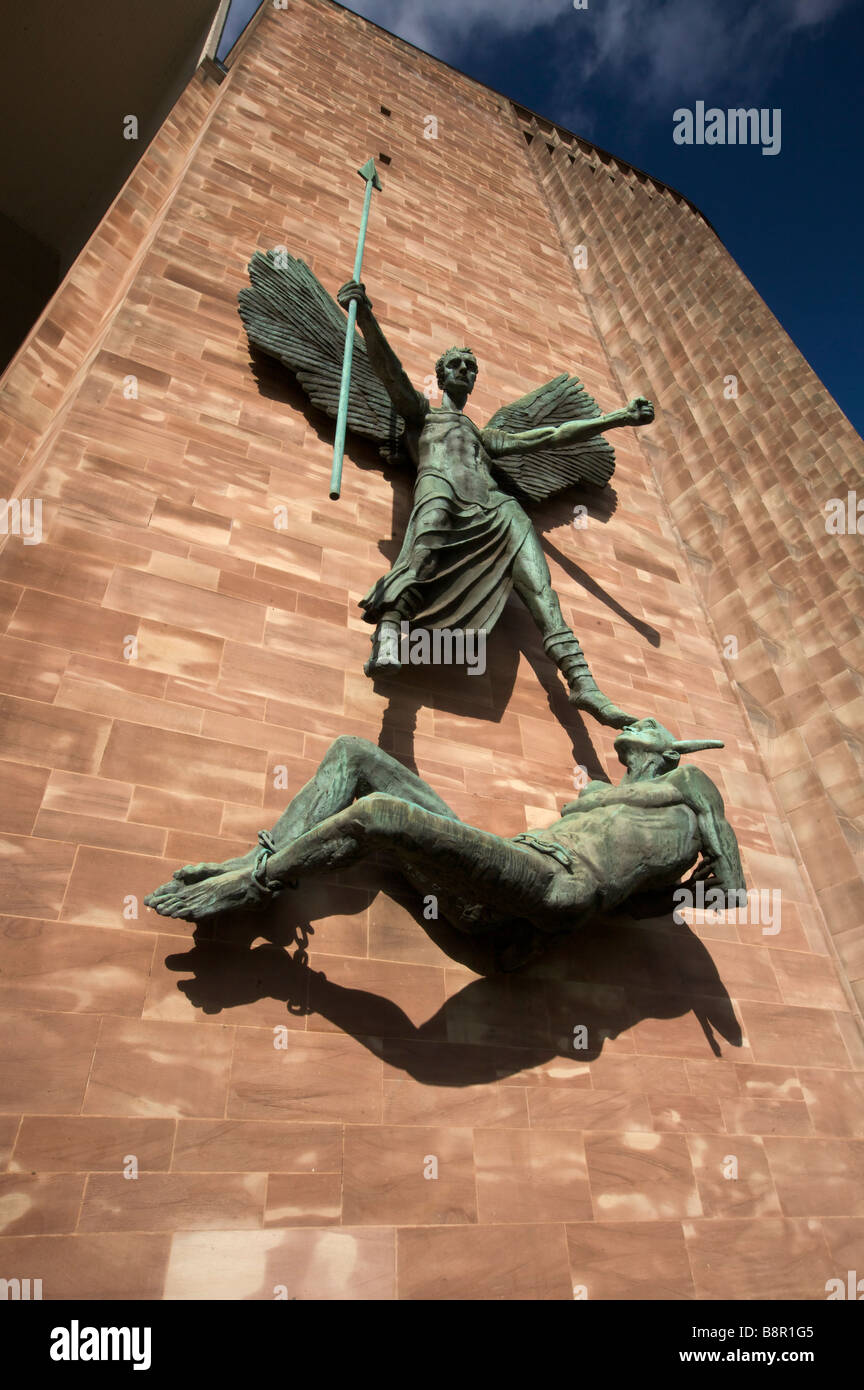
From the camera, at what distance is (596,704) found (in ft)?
15.8

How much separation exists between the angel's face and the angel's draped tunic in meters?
0.19

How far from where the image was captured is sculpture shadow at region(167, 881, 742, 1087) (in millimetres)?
3473

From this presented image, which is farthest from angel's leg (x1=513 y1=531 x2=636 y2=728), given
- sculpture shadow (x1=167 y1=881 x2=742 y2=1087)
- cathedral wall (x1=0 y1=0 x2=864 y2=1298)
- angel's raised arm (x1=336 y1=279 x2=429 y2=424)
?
angel's raised arm (x1=336 y1=279 x2=429 y2=424)

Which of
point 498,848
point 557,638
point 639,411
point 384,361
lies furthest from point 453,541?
point 498,848

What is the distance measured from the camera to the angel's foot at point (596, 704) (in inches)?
187

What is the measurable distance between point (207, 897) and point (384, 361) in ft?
12.5

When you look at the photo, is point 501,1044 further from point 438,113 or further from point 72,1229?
point 438,113

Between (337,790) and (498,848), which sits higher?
(498,848)

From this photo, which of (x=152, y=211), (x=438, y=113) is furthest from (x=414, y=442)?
(x=438, y=113)

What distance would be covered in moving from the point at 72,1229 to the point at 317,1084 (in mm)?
989

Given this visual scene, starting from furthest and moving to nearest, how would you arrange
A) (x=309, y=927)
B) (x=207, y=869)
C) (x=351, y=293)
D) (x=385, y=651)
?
(x=351, y=293), (x=385, y=651), (x=309, y=927), (x=207, y=869)

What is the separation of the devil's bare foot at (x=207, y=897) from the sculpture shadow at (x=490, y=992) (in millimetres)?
406

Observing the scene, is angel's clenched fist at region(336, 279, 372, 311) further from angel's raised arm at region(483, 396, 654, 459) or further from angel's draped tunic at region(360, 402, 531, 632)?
angel's raised arm at region(483, 396, 654, 459)

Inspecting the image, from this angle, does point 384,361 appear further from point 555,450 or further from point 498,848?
point 498,848
